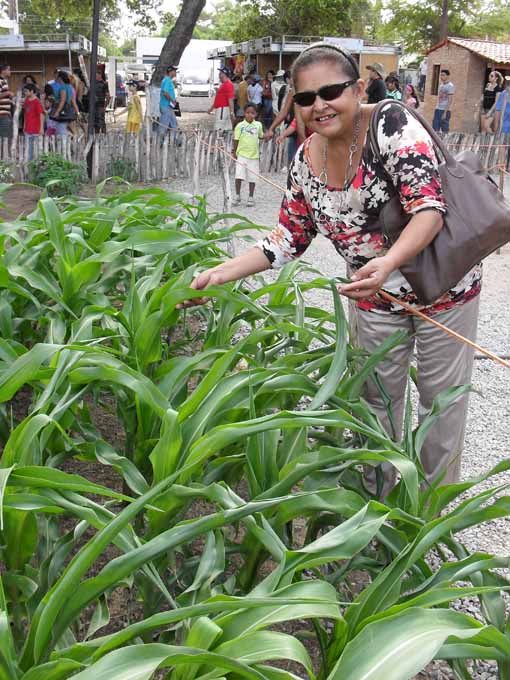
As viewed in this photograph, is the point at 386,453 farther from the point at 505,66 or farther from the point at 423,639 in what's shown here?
the point at 505,66

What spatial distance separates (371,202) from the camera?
2.26 m

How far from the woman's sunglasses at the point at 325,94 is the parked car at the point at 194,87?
38520 mm

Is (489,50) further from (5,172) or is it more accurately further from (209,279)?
(209,279)

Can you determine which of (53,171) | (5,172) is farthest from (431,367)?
(53,171)

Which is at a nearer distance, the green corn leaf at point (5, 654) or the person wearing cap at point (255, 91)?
the green corn leaf at point (5, 654)

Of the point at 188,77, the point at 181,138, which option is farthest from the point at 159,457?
the point at 188,77

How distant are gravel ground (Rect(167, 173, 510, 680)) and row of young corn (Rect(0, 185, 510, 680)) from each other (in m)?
0.44

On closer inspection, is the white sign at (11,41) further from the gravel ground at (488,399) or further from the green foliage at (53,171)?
the gravel ground at (488,399)

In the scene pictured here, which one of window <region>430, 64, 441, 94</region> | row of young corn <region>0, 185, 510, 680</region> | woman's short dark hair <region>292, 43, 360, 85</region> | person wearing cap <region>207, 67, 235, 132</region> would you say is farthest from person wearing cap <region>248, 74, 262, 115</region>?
woman's short dark hair <region>292, 43, 360, 85</region>

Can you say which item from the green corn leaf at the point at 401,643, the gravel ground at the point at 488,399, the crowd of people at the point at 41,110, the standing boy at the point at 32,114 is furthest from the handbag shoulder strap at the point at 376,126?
the standing boy at the point at 32,114

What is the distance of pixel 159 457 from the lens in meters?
1.72

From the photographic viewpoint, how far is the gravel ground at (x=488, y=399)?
2953 mm

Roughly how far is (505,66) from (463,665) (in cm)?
2277

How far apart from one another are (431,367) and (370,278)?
60cm
